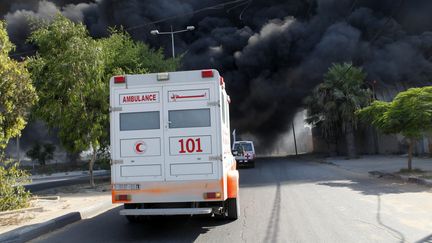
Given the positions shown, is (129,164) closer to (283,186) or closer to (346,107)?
(283,186)

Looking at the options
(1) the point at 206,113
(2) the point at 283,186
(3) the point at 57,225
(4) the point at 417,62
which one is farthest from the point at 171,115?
(4) the point at 417,62

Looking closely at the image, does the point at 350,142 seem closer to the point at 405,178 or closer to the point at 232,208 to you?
the point at 405,178

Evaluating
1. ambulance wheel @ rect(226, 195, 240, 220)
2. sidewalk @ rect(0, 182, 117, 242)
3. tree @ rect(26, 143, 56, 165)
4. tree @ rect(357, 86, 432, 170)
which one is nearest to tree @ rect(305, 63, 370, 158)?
tree @ rect(357, 86, 432, 170)

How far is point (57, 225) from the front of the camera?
9039 mm

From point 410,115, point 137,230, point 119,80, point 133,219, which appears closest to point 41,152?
point 410,115

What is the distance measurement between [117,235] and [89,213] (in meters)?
3.03

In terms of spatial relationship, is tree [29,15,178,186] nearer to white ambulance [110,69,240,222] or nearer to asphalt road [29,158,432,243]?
asphalt road [29,158,432,243]

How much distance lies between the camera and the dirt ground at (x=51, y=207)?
912 centimetres

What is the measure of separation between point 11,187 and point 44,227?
7.10 feet

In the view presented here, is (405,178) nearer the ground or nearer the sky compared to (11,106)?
nearer the ground

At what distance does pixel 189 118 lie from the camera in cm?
773

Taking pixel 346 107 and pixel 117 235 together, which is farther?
pixel 346 107

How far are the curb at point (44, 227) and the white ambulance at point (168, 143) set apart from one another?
1.62 m

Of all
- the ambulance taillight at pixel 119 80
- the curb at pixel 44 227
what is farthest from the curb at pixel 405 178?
the ambulance taillight at pixel 119 80
